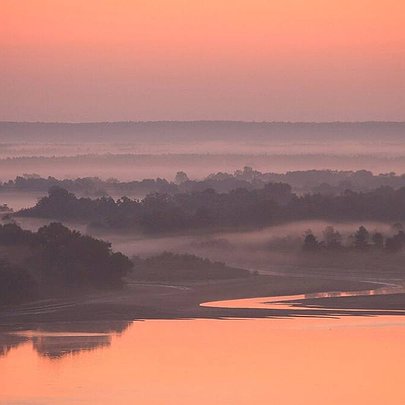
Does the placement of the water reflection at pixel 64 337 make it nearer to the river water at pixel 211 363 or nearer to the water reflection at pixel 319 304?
the river water at pixel 211 363

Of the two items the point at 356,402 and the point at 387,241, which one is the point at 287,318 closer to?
the point at 356,402

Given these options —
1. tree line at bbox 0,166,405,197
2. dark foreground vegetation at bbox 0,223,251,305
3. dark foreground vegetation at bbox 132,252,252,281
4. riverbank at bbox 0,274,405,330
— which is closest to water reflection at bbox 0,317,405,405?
riverbank at bbox 0,274,405,330

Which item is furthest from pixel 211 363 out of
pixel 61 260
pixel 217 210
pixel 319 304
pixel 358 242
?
pixel 217 210

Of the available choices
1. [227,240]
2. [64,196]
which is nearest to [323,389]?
[227,240]

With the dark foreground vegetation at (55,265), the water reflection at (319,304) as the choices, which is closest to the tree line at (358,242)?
the dark foreground vegetation at (55,265)

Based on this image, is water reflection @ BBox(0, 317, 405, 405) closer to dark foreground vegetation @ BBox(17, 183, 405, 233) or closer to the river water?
the river water
